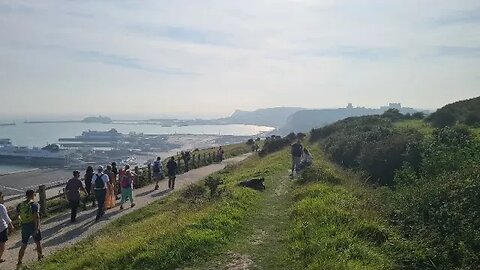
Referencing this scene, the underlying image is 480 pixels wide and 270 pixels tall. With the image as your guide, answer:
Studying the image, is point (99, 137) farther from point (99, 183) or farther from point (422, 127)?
point (99, 183)

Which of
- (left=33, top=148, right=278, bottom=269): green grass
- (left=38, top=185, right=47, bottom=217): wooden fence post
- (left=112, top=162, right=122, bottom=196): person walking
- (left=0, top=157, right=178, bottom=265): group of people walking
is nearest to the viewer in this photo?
(left=33, top=148, right=278, bottom=269): green grass

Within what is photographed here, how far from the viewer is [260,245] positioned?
1053cm

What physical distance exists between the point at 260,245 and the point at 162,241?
7.16 feet

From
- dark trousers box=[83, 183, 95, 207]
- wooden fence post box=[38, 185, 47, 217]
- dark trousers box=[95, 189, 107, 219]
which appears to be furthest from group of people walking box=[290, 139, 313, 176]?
wooden fence post box=[38, 185, 47, 217]

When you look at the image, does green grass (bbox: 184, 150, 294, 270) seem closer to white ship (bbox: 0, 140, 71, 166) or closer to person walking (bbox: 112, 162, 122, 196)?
A: person walking (bbox: 112, 162, 122, 196)

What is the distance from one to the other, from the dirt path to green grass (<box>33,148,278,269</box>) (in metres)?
0.31

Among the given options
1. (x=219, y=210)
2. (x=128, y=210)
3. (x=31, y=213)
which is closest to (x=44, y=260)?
(x=31, y=213)

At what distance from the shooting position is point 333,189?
52.9ft

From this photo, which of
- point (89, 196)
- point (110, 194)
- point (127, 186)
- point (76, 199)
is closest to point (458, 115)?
point (127, 186)

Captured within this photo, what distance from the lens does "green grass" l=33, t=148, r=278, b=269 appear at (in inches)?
371

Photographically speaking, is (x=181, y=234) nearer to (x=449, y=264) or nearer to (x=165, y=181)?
(x=449, y=264)

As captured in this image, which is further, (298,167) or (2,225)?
(298,167)

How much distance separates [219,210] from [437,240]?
5685 millimetres

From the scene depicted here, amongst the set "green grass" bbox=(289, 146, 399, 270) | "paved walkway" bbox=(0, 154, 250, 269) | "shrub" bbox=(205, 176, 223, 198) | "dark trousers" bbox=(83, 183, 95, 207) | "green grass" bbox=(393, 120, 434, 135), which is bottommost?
"paved walkway" bbox=(0, 154, 250, 269)
